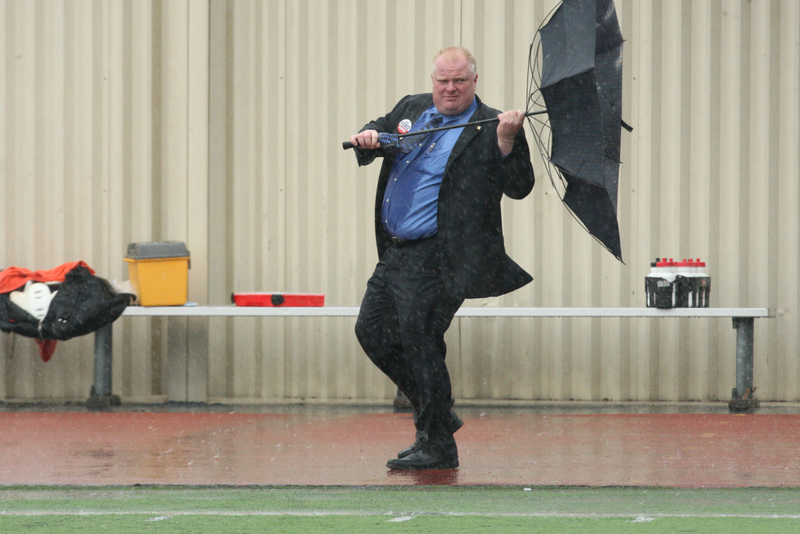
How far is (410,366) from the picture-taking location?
163 inches

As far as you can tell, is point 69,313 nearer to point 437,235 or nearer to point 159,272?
point 159,272

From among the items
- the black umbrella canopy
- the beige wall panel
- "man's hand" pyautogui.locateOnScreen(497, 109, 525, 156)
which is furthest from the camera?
the beige wall panel

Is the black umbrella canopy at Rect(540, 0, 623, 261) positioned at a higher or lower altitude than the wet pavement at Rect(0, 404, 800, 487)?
higher

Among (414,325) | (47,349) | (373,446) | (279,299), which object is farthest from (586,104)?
(47,349)

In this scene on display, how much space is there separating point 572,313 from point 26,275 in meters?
4.02

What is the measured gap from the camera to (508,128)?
149 inches

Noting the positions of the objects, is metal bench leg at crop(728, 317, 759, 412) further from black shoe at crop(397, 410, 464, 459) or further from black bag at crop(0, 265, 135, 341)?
black bag at crop(0, 265, 135, 341)

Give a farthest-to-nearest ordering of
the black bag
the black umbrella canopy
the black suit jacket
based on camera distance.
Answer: the black bag → the black suit jacket → the black umbrella canopy

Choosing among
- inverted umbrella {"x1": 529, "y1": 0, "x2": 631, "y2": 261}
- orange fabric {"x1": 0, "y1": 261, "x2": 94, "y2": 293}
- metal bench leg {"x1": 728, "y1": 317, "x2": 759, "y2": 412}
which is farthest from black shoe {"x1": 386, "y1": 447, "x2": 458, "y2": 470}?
orange fabric {"x1": 0, "y1": 261, "x2": 94, "y2": 293}

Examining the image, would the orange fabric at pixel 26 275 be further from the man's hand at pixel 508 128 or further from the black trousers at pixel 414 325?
the man's hand at pixel 508 128

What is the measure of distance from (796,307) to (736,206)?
0.92 m

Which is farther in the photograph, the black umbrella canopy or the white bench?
the white bench

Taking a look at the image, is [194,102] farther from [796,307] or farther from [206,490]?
[796,307]

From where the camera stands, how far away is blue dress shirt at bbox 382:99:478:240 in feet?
13.5
